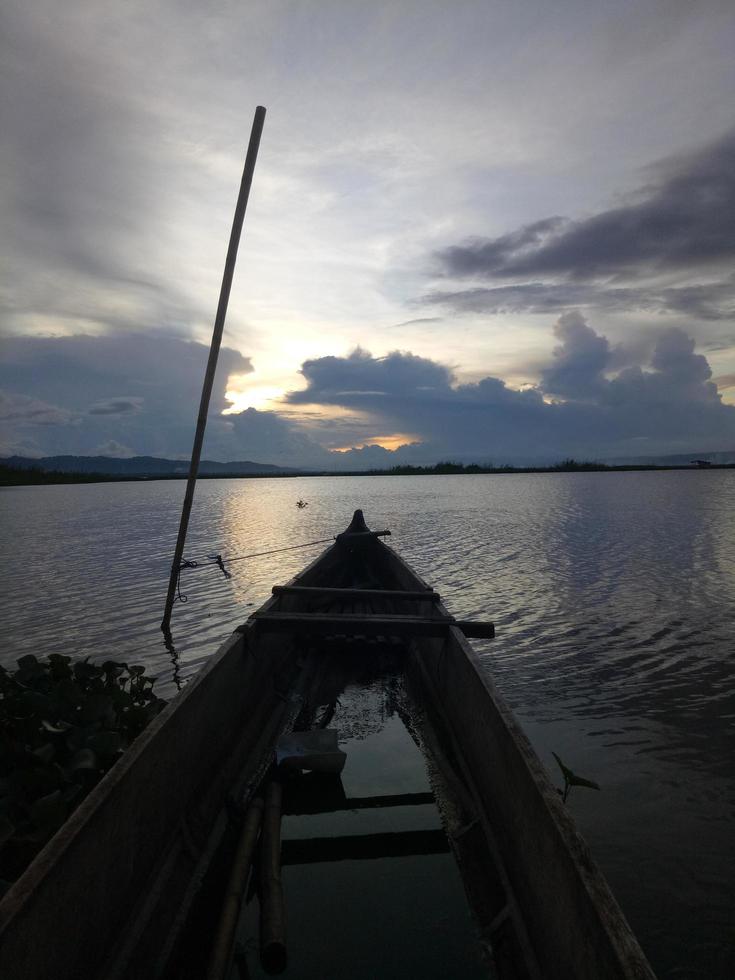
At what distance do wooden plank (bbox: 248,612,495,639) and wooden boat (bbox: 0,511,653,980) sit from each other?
0.08 ft

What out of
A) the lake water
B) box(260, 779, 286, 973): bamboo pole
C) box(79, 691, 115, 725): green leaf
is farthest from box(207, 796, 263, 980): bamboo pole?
the lake water

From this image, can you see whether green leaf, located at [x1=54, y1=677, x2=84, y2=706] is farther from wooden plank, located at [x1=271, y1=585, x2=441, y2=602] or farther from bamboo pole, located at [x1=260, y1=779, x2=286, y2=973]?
wooden plank, located at [x1=271, y1=585, x2=441, y2=602]

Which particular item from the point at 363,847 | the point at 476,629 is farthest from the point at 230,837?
the point at 476,629

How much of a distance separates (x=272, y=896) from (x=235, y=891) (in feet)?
0.78

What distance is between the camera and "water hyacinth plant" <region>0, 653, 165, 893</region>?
3.66 meters

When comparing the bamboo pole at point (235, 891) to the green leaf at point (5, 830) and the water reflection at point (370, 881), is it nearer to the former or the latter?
the water reflection at point (370, 881)

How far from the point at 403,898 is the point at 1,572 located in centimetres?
1979

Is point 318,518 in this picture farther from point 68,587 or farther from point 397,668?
point 397,668

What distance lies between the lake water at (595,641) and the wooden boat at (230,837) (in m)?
1.17

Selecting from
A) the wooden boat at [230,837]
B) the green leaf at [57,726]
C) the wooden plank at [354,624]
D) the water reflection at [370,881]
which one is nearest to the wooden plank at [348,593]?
the wooden plank at [354,624]

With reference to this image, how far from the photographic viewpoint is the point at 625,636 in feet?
36.1

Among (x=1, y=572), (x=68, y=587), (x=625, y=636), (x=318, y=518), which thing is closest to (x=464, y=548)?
(x=625, y=636)

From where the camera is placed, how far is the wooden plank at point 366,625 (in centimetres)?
661

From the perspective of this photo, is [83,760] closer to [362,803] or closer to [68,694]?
[68,694]
